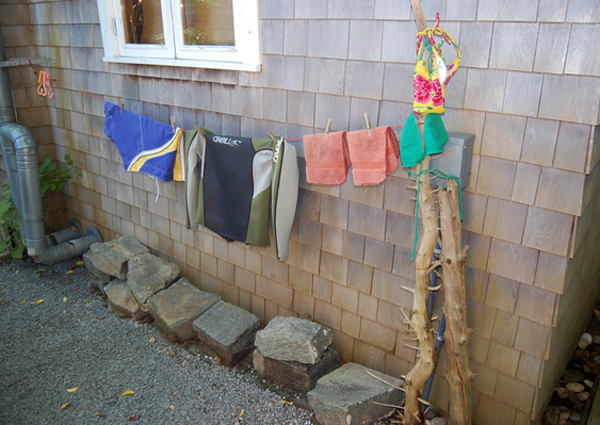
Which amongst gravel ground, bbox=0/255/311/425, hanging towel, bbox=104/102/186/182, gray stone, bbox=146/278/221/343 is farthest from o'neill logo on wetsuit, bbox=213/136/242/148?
gravel ground, bbox=0/255/311/425

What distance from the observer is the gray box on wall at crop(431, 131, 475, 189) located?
7.09 feet

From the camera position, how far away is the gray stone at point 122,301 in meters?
3.75

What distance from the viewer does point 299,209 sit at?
3.07 m

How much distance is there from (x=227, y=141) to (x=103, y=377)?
5.65 ft

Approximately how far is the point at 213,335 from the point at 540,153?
2288 mm

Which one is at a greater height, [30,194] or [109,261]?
[30,194]

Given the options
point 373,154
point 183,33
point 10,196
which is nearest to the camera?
point 373,154

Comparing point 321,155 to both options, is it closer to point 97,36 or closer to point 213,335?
point 213,335

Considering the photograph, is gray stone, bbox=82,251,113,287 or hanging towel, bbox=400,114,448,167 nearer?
hanging towel, bbox=400,114,448,167

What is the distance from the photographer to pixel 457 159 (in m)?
2.17

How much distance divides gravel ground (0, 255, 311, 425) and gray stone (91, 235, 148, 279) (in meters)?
0.33

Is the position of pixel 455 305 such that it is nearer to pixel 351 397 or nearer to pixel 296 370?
pixel 351 397

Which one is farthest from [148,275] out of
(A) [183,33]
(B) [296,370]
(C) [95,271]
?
(A) [183,33]

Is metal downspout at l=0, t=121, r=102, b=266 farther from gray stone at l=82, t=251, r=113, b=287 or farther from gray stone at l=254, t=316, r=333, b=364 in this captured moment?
gray stone at l=254, t=316, r=333, b=364
